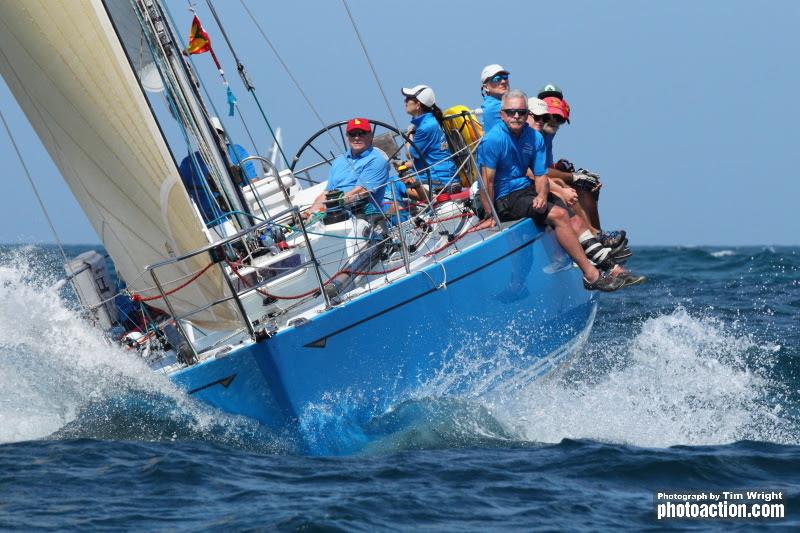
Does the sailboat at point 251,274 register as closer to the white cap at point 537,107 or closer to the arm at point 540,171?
the arm at point 540,171

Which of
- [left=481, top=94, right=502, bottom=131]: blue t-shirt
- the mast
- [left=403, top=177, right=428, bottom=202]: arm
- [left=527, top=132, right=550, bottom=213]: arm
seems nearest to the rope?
the mast

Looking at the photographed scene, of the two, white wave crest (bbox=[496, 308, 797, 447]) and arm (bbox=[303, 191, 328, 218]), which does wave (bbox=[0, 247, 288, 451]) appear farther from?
white wave crest (bbox=[496, 308, 797, 447])

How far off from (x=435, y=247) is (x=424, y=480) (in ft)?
7.56

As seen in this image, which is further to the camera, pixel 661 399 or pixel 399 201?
pixel 399 201

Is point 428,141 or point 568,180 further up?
point 428,141

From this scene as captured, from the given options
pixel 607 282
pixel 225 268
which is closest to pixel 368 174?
pixel 225 268

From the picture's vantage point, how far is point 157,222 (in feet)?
23.0

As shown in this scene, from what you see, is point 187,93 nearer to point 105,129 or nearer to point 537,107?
point 105,129

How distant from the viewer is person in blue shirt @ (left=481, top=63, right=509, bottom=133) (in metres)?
9.02

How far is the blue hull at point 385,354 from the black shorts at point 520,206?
4.6 inches

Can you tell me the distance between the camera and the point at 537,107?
8.57 meters

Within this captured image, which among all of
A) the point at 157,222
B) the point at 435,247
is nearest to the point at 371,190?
the point at 435,247

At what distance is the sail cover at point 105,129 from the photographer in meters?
6.80

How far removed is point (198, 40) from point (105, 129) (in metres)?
2.37
